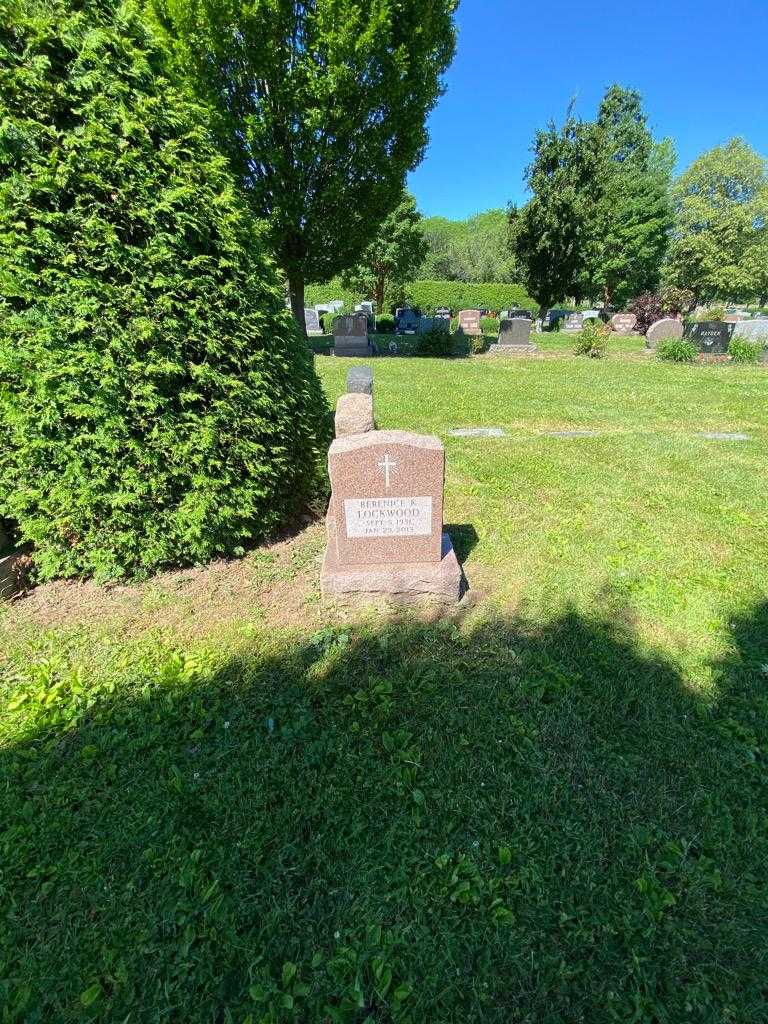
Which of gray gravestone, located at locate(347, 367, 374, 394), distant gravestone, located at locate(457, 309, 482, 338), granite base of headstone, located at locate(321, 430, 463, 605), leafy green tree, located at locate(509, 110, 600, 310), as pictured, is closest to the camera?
granite base of headstone, located at locate(321, 430, 463, 605)

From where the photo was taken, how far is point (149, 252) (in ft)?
8.85

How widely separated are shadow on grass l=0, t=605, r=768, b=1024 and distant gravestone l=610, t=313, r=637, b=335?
27881 mm

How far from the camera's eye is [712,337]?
16156 millimetres

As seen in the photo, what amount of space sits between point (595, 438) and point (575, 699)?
533 centimetres

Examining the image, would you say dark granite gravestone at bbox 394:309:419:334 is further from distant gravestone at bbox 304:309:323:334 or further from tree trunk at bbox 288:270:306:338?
tree trunk at bbox 288:270:306:338

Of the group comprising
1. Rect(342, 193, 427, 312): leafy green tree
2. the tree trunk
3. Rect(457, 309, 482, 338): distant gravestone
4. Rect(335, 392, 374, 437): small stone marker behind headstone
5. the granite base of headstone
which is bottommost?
the granite base of headstone

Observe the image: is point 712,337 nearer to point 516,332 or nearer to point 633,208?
point 516,332

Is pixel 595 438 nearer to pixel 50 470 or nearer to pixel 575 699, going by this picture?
pixel 575 699

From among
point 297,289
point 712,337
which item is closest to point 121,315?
point 297,289

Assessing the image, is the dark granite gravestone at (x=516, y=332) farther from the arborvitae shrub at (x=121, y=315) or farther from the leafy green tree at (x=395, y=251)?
the arborvitae shrub at (x=121, y=315)

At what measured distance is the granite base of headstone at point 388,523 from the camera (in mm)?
2881

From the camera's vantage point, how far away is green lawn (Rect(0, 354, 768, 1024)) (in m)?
1.43

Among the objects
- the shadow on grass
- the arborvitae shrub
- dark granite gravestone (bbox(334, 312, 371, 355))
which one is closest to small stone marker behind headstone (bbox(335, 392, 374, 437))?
the arborvitae shrub

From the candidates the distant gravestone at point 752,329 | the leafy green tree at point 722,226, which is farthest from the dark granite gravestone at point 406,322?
the leafy green tree at point 722,226
